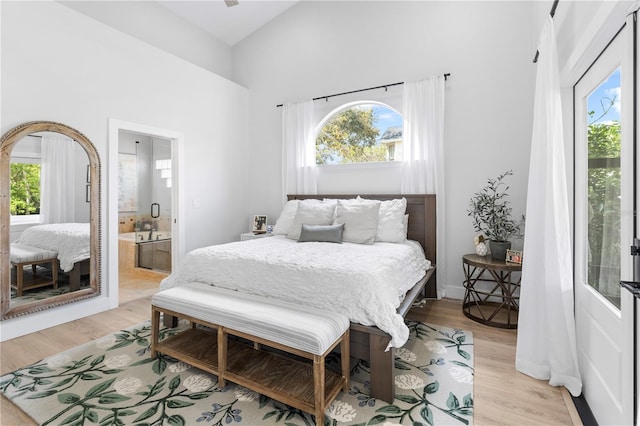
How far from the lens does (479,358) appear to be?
2.20m

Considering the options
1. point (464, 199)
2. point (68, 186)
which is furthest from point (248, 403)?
point (464, 199)

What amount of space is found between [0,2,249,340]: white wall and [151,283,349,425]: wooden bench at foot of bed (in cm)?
166

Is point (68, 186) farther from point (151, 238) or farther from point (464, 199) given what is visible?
point (464, 199)

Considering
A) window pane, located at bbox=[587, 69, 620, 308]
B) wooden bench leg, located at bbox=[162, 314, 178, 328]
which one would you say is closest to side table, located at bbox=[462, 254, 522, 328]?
window pane, located at bbox=[587, 69, 620, 308]

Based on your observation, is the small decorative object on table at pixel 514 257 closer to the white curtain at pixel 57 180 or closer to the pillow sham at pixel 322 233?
the pillow sham at pixel 322 233

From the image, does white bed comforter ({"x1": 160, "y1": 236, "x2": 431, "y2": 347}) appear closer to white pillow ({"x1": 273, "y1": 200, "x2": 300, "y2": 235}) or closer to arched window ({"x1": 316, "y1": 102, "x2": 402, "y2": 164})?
white pillow ({"x1": 273, "y1": 200, "x2": 300, "y2": 235})

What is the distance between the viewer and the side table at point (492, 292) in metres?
2.72

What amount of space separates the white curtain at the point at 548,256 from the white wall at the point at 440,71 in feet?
4.14

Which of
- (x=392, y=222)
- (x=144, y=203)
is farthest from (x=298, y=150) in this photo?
(x=144, y=203)

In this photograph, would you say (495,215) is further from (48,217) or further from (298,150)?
(48,217)

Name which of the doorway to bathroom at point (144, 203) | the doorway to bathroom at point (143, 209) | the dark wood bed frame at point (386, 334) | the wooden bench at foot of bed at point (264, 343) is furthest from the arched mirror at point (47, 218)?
the dark wood bed frame at point (386, 334)

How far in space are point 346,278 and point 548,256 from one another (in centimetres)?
125

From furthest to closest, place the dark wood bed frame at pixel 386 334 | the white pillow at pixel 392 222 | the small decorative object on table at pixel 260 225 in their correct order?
the small decorative object on table at pixel 260 225 < the white pillow at pixel 392 222 < the dark wood bed frame at pixel 386 334

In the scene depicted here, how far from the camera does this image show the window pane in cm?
152
